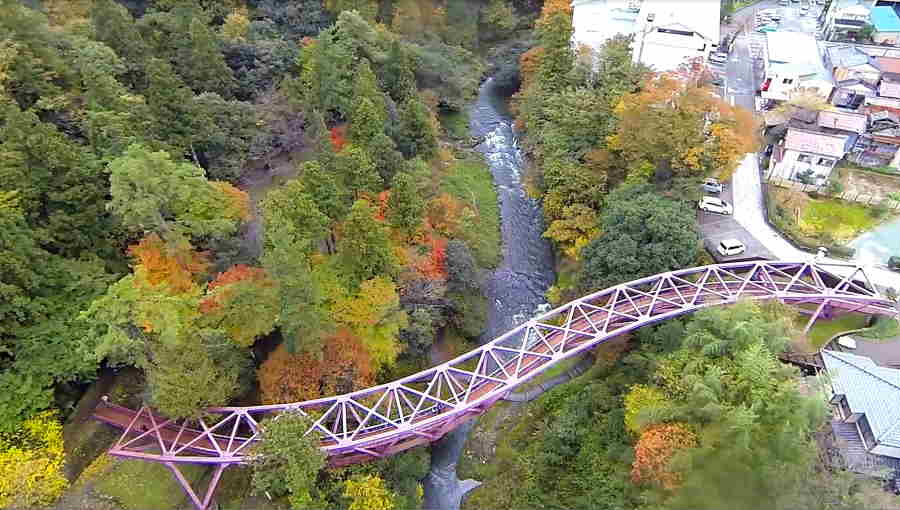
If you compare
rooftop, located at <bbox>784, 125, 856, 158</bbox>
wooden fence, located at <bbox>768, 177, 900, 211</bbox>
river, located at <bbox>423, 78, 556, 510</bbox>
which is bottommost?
river, located at <bbox>423, 78, 556, 510</bbox>

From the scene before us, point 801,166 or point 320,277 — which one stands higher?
point 801,166

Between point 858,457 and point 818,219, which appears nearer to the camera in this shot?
point 858,457

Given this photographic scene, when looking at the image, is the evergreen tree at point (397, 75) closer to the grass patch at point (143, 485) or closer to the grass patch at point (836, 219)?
the grass patch at point (836, 219)

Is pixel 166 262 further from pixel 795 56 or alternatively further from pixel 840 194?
pixel 795 56

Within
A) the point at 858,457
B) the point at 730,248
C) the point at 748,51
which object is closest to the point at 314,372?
the point at 858,457

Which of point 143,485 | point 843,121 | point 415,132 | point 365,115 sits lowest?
point 143,485

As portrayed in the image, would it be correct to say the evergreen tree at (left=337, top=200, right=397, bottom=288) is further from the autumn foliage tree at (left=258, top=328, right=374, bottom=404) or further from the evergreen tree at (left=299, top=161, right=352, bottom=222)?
the autumn foliage tree at (left=258, top=328, right=374, bottom=404)

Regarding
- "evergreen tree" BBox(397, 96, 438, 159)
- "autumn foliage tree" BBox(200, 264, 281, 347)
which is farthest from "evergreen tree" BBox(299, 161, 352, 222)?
"evergreen tree" BBox(397, 96, 438, 159)
